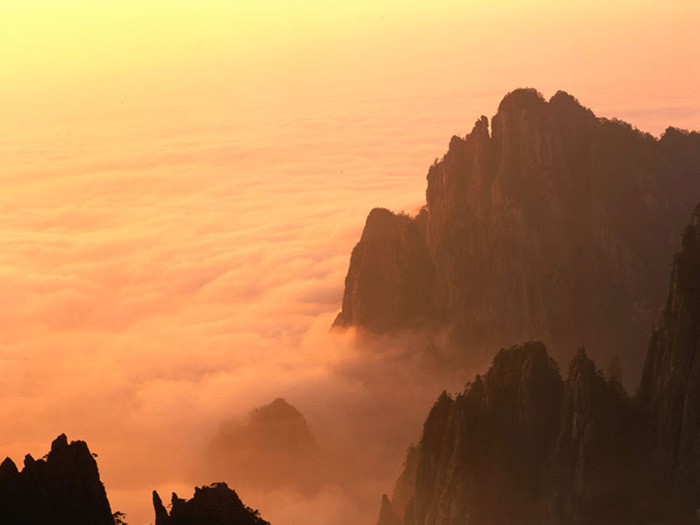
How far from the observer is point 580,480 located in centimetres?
13600

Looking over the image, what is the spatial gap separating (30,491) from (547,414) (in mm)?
80839

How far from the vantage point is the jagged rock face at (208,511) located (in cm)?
7981

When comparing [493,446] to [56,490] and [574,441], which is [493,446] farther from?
[56,490]

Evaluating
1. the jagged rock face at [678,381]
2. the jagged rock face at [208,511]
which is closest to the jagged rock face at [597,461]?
the jagged rock face at [678,381]

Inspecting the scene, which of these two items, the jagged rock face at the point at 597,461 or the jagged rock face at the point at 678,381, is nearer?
the jagged rock face at the point at 597,461

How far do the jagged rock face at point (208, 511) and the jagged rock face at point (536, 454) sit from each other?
202 ft

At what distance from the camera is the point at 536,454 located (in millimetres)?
144375

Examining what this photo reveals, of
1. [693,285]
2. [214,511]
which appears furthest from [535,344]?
[214,511]

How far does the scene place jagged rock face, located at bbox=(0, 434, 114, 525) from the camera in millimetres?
77000

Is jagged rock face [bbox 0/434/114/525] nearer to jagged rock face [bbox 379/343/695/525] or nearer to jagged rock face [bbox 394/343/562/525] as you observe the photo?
jagged rock face [bbox 394/343/562/525]

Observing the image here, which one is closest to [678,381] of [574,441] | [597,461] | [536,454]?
[597,461]

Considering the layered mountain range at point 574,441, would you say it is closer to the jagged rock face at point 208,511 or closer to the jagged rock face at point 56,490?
the jagged rock face at point 208,511

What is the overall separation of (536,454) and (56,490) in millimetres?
76802

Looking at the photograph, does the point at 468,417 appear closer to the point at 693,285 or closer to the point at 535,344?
the point at 535,344
